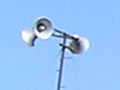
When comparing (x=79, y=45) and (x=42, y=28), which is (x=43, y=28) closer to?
(x=42, y=28)

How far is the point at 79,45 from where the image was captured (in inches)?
931

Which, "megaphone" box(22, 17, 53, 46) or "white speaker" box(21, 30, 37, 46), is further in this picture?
"white speaker" box(21, 30, 37, 46)

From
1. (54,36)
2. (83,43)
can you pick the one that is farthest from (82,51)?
(54,36)

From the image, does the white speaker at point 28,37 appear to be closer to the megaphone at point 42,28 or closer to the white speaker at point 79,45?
the megaphone at point 42,28

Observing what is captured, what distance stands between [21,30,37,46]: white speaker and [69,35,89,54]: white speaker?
1.66 m

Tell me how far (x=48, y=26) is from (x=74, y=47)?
187 cm

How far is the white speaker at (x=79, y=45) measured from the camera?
921 inches

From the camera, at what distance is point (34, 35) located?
75.1 ft

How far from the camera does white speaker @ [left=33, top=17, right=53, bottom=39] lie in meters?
22.1

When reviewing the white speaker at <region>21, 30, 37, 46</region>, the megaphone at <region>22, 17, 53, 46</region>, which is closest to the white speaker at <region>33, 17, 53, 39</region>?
the megaphone at <region>22, 17, 53, 46</region>

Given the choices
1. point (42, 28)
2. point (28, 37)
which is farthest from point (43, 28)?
point (28, 37)

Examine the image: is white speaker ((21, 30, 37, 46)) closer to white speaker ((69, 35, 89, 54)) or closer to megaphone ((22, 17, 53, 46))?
megaphone ((22, 17, 53, 46))

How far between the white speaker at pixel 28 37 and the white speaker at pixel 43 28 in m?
0.53

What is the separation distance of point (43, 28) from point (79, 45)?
85.9 inches
